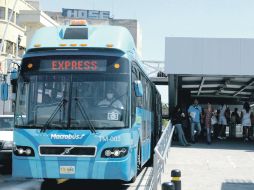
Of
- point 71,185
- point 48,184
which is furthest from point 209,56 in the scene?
point 48,184

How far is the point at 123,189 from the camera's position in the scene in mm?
11703

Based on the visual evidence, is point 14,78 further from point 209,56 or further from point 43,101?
point 209,56

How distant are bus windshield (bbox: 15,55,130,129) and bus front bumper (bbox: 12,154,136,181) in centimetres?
66

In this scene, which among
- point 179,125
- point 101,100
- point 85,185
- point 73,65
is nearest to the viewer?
point 101,100

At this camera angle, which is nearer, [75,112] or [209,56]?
[75,112]

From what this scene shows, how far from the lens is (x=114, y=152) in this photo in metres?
10.4

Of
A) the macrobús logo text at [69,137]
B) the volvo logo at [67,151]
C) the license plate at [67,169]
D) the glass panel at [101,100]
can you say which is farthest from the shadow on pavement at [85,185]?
the glass panel at [101,100]

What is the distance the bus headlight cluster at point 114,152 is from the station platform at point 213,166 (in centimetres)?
175

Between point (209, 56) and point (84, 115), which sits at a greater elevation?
point (209, 56)

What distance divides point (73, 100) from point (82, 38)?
4.69ft

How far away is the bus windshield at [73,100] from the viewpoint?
1034 cm

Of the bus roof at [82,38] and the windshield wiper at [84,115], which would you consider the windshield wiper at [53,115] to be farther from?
the bus roof at [82,38]

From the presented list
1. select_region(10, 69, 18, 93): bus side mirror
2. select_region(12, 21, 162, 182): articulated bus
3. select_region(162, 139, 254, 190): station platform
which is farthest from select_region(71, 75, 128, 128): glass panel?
select_region(162, 139, 254, 190): station platform

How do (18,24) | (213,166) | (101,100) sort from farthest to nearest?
1. (18,24)
2. (213,166)
3. (101,100)
